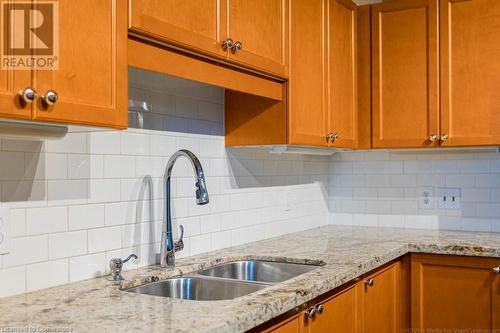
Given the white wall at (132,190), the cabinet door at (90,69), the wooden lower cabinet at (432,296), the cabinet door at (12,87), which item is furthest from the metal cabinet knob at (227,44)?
the wooden lower cabinet at (432,296)

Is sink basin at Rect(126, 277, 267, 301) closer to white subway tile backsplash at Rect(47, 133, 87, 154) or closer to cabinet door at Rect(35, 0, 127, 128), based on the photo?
white subway tile backsplash at Rect(47, 133, 87, 154)

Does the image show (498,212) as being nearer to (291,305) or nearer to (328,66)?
(328,66)

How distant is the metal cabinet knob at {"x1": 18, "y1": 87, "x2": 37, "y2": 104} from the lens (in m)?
1.19

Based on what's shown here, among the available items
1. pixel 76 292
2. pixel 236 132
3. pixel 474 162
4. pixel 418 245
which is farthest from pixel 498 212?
pixel 76 292

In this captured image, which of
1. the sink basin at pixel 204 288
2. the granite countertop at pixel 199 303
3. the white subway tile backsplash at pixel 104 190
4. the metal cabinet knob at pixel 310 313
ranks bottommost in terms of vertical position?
the metal cabinet knob at pixel 310 313

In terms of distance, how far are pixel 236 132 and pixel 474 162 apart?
149cm

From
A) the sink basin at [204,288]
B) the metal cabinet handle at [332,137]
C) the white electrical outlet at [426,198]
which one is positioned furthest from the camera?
the white electrical outlet at [426,198]

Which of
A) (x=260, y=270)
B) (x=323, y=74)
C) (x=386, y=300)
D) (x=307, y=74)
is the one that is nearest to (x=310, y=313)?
(x=260, y=270)

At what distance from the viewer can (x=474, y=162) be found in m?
3.06

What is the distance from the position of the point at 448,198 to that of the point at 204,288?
181 centimetres

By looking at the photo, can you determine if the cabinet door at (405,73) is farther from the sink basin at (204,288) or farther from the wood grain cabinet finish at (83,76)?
the wood grain cabinet finish at (83,76)

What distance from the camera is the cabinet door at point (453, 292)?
2.50 meters

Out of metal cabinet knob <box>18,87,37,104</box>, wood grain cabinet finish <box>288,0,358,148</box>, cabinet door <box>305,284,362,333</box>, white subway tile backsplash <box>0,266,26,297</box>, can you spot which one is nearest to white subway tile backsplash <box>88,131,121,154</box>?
white subway tile backsplash <box>0,266,26,297</box>

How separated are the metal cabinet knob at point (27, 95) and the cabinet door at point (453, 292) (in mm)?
2024
